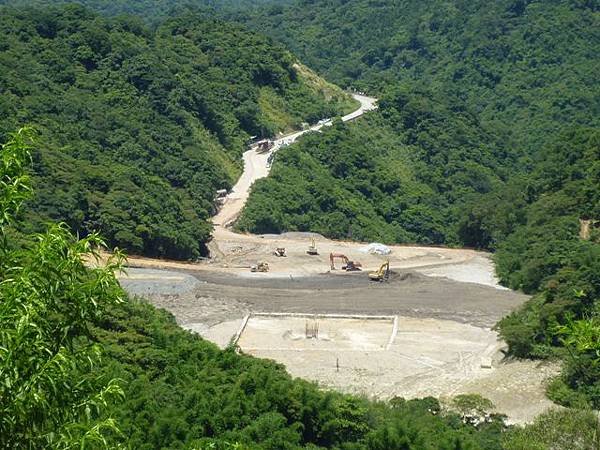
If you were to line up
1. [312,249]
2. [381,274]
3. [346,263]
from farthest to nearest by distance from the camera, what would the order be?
[312,249] < [346,263] < [381,274]

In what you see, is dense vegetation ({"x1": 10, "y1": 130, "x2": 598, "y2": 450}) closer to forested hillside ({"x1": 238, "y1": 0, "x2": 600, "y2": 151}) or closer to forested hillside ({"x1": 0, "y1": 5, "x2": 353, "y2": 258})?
forested hillside ({"x1": 0, "y1": 5, "x2": 353, "y2": 258})

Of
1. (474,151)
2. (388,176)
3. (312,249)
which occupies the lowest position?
(312,249)

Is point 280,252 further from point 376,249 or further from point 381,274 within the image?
point 381,274

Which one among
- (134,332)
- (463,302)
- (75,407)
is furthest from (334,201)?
(75,407)

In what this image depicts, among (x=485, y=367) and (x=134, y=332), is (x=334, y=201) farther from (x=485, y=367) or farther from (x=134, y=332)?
(x=134, y=332)

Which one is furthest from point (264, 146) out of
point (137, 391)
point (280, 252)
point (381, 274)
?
point (137, 391)

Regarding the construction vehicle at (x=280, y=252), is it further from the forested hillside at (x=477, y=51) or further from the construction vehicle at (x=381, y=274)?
the forested hillside at (x=477, y=51)

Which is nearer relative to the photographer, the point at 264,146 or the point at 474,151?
the point at 264,146

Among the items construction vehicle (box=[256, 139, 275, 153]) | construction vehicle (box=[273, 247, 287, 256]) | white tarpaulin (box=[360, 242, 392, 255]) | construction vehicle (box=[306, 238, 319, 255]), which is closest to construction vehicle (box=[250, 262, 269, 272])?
construction vehicle (box=[273, 247, 287, 256])
